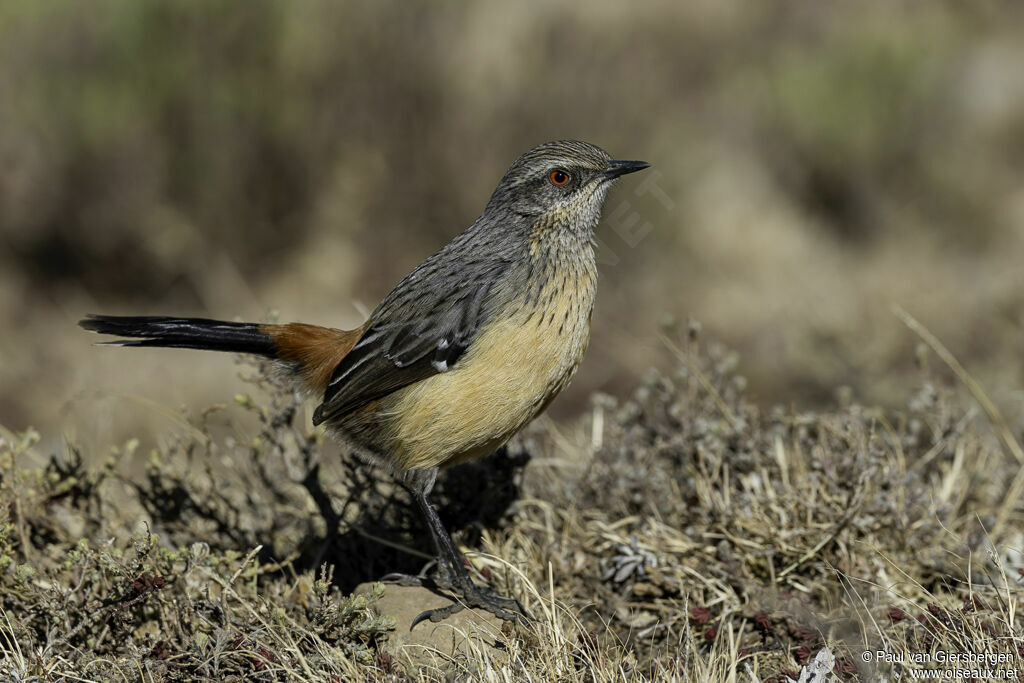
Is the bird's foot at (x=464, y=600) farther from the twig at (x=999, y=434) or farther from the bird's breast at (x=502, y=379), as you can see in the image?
the twig at (x=999, y=434)

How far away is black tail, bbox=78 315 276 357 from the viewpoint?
4859 millimetres

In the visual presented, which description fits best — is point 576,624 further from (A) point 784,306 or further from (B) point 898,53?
Answer: (B) point 898,53

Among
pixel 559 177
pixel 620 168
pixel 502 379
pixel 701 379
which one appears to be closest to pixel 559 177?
pixel 559 177

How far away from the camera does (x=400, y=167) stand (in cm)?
1059

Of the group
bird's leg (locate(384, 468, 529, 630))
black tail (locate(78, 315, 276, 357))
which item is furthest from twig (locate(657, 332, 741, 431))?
black tail (locate(78, 315, 276, 357))

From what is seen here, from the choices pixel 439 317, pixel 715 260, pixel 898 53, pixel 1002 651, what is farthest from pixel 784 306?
pixel 1002 651

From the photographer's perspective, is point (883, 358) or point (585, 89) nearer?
point (883, 358)

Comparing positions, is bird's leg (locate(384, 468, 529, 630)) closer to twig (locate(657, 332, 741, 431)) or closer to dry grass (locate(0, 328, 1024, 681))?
dry grass (locate(0, 328, 1024, 681))

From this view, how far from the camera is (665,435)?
548 centimetres

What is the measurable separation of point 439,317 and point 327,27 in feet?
22.6

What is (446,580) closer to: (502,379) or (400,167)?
(502,379)

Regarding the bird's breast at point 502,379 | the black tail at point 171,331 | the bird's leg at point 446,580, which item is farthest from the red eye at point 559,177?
the black tail at point 171,331

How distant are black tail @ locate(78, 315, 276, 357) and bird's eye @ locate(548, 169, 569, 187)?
5.46 ft

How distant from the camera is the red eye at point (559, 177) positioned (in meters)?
4.93
